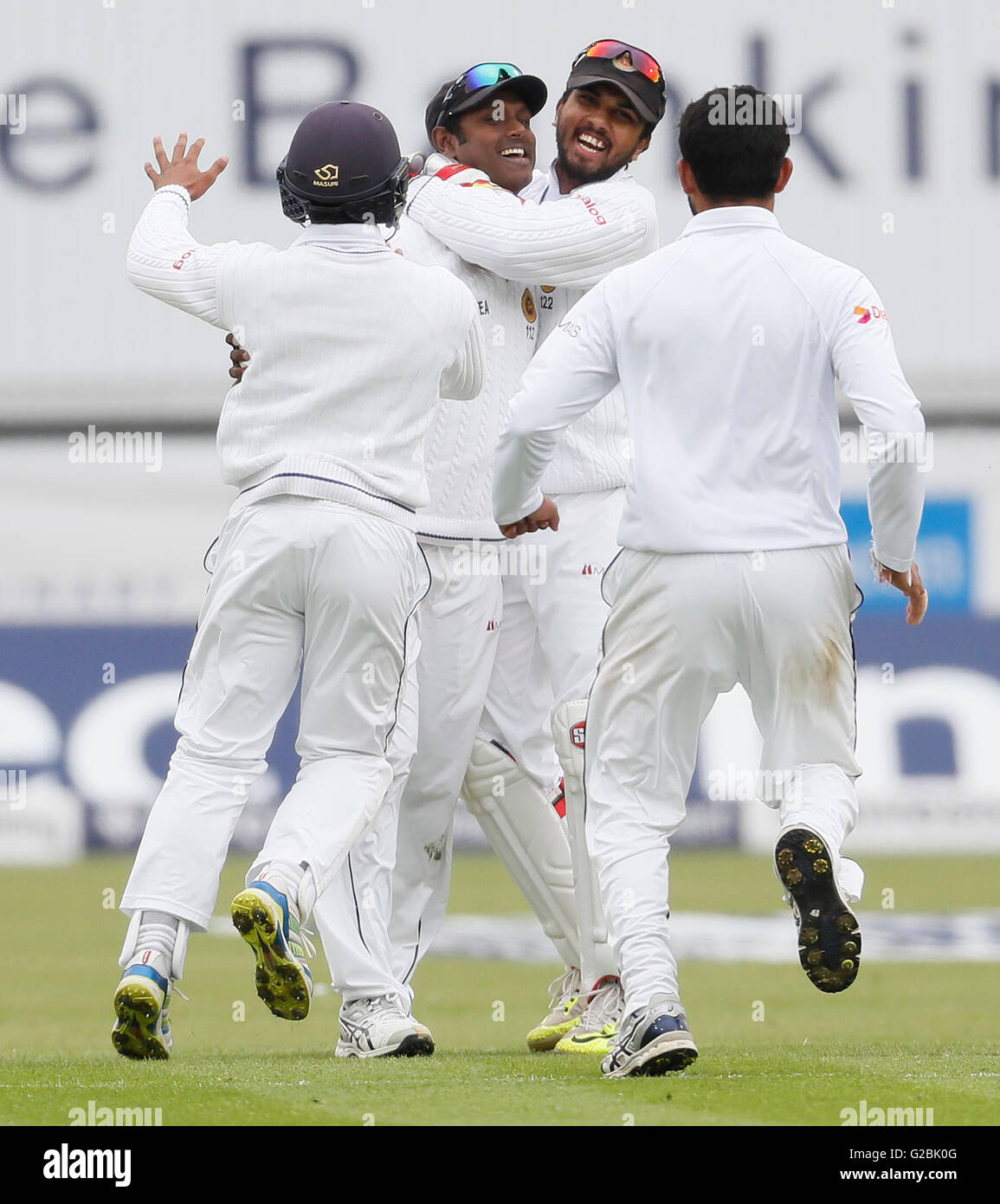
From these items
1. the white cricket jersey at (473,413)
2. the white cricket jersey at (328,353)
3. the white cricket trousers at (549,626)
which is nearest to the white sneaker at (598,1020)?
the white cricket trousers at (549,626)

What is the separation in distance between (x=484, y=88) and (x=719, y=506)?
1.71 metres

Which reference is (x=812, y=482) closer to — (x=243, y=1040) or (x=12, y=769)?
(x=243, y=1040)

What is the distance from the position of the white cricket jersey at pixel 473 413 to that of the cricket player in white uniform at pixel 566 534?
8 centimetres

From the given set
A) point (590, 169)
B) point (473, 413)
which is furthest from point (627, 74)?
point (473, 413)

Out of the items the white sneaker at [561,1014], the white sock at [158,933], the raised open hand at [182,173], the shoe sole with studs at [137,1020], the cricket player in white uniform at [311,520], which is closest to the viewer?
the shoe sole with studs at [137,1020]

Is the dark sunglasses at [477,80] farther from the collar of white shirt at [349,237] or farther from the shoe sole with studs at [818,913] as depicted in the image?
the shoe sole with studs at [818,913]

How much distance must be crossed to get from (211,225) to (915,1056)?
12.1 m

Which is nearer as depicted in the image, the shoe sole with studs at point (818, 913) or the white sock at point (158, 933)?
the shoe sole with studs at point (818, 913)

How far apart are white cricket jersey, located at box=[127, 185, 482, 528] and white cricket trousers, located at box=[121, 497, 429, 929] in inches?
3.4

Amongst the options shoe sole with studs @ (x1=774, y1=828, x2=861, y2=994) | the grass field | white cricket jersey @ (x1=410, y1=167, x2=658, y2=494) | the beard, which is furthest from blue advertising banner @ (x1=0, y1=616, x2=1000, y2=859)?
shoe sole with studs @ (x1=774, y1=828, x2=861, y2=994)

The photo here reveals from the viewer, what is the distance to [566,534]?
5.21 m

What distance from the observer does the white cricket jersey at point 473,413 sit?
5.14 meters

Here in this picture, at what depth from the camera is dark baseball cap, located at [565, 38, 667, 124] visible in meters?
5.21

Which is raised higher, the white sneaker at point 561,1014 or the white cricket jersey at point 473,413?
the white cricket jersey at point 473,413
